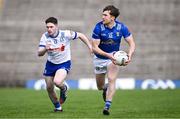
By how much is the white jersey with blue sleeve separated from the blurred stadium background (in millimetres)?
22518

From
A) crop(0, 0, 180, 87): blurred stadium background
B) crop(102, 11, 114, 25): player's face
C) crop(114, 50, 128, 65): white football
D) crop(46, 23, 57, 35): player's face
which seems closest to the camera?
crop(114, 50, 128, 65): white football

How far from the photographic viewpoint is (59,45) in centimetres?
1595

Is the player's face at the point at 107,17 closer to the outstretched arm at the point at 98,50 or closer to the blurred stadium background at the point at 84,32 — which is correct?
the outstretched arm at the point at 98,50

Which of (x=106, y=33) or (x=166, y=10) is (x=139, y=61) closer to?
(x=166, y=10)

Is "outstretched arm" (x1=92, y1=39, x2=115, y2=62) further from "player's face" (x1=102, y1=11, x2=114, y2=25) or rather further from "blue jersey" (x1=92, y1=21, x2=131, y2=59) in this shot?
"player's face" (x1=102, y1=11, x2=114, y2=25)

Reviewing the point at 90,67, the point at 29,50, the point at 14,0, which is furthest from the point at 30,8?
the point at 90,67

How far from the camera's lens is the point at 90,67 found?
38906 mm

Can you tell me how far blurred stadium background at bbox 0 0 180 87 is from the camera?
39.4 metres

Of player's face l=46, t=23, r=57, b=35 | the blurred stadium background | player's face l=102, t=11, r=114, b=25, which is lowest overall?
the blurred stadium background

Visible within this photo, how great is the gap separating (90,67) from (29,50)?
4540 mm

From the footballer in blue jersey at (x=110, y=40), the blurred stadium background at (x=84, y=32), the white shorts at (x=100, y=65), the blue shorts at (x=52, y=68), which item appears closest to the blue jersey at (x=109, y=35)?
the footballer in blue jersey at (x=110, y=40)

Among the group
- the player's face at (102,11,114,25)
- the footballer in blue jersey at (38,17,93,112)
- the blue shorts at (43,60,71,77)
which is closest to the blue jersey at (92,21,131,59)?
the player's face at (102,11,114,25)

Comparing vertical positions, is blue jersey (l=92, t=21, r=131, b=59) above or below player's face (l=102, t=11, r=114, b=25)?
→ below

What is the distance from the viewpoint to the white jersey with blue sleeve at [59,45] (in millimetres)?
15812
